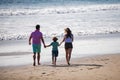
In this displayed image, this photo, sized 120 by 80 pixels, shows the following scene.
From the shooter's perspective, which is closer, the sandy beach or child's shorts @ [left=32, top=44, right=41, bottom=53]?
the sandy beach

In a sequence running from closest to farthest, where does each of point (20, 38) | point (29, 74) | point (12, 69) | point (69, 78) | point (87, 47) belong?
point (69, 78), point (29, 74), point (12, 69), point (87, 47), point (20, 38)

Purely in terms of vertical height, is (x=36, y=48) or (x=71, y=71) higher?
(x=36, y=48)

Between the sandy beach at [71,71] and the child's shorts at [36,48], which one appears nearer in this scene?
the sandy beach at [71,71]

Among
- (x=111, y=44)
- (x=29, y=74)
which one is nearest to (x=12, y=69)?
(x=29, y=74)

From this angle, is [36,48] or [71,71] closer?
[71,71]

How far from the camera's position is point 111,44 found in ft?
52.7

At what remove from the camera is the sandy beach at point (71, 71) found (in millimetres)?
9695

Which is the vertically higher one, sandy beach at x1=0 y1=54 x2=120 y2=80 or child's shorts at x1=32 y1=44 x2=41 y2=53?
child's shorts at x1=32 y1=44 x2=41 y2=53

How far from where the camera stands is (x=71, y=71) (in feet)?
34.2

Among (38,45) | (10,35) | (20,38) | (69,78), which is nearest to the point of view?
(69,78)

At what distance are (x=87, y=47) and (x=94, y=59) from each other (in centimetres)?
287

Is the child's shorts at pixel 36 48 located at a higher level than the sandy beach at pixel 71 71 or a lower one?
higher

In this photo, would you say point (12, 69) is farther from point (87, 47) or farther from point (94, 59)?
point (87, 47)

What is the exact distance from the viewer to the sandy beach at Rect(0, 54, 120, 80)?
31.8 ft
